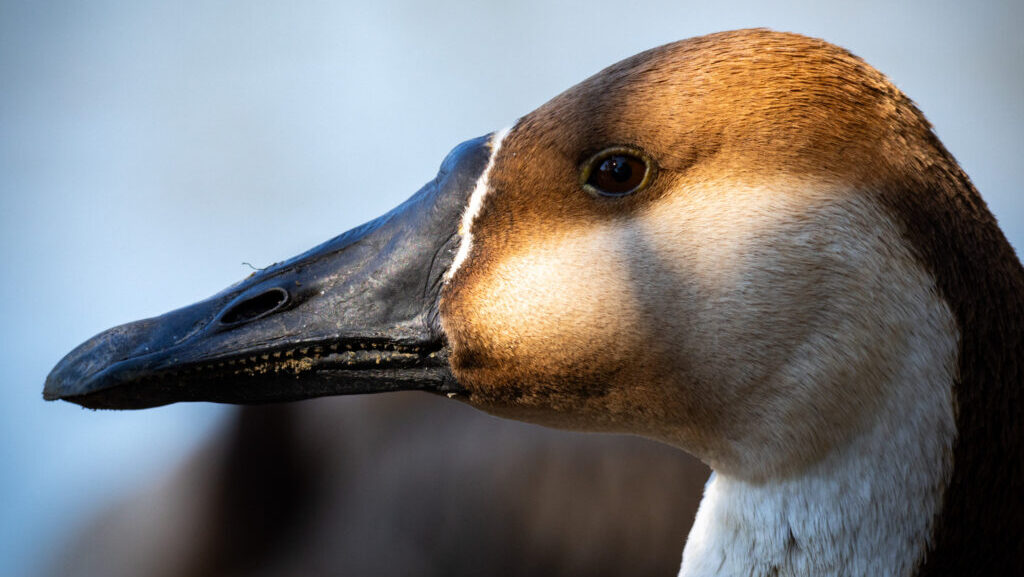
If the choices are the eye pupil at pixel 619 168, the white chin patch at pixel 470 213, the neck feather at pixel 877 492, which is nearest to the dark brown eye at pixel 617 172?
the eye pupil at pixel 619 168

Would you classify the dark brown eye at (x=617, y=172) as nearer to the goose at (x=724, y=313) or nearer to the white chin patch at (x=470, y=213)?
the goose at (x=724, y=313)

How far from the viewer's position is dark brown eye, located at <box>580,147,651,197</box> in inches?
51.6

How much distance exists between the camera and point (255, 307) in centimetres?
139

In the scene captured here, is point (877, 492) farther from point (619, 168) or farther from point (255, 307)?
point (255, 307)

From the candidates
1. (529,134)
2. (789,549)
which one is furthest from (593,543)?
(529,134)

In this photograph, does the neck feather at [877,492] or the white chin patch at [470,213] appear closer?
the neck feather at [877,492]

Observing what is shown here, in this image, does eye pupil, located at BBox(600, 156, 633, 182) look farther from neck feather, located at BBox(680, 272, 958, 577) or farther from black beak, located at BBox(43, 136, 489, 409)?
neck feather, located at BBox(680, 272, 958, 577)

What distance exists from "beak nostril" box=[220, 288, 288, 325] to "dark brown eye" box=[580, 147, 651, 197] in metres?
0.52

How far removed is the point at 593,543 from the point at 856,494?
2.01m

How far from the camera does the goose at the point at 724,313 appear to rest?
123 centimetres

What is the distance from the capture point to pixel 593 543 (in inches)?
125

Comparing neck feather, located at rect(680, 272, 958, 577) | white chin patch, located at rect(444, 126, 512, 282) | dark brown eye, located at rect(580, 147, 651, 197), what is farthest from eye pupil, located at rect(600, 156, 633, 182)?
neck feather, located at rect(680, 272, 958, 577)

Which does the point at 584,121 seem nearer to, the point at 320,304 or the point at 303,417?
the point at 320,304

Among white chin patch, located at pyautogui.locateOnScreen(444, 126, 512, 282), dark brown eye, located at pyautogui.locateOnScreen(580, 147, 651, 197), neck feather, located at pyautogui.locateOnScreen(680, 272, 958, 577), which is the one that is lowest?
neck feather, located at pyautogui.locateOnScreen(680, 272, 958, 577)
